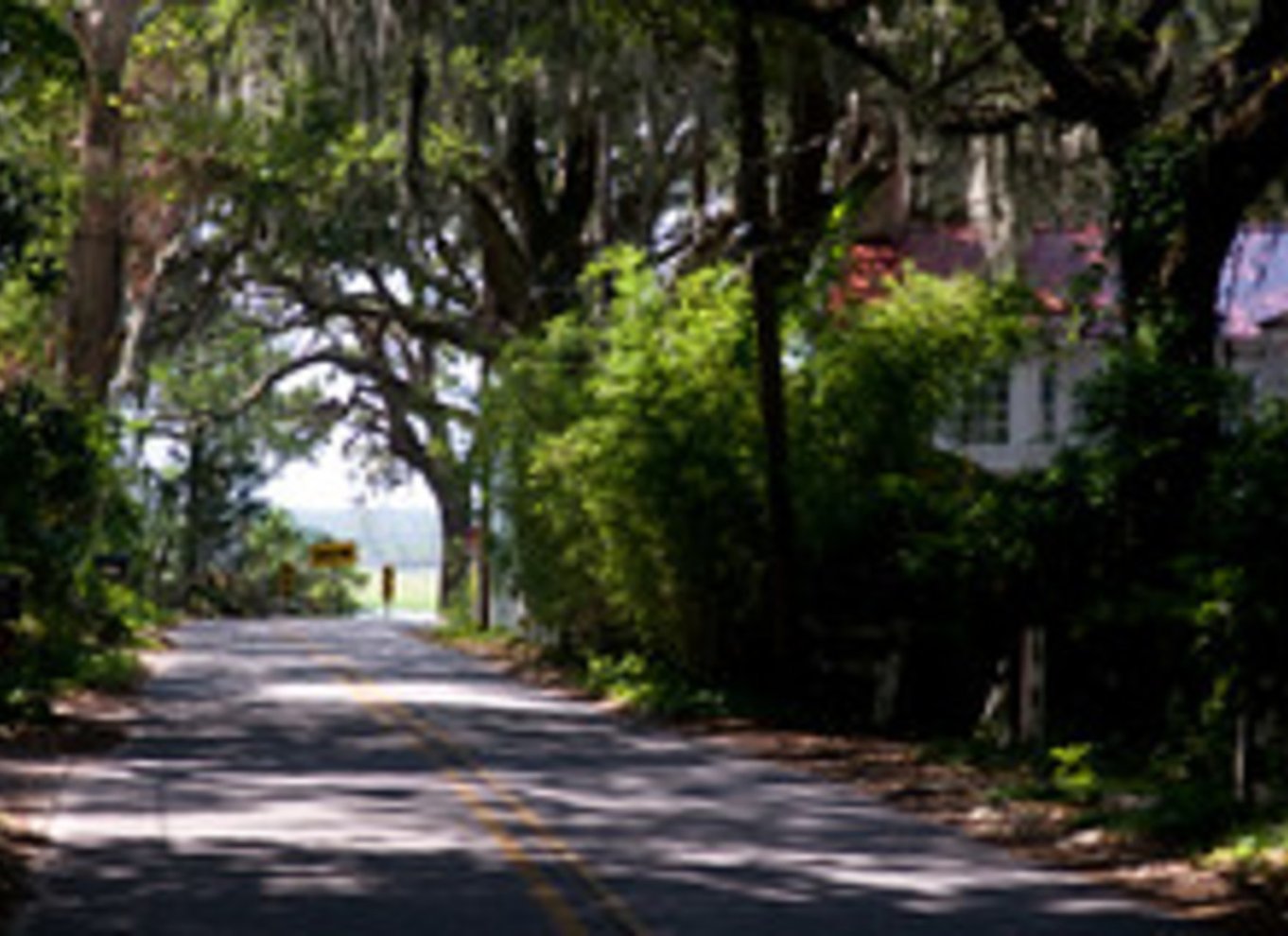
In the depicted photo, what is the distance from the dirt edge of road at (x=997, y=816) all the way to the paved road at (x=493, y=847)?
1.12ft

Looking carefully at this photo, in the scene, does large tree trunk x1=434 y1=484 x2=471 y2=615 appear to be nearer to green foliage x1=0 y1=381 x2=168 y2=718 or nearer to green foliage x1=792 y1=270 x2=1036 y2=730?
green foliage x1=0 y1=381 x2=168 y2=718

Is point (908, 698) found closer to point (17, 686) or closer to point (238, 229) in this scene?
point (17, 686)

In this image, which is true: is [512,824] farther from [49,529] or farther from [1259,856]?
A: [49,529]

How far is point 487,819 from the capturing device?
43.4 feet

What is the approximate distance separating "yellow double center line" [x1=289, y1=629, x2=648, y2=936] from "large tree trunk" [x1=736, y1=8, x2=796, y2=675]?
397 cm

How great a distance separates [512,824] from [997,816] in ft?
10.9

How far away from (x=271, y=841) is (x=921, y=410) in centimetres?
1188

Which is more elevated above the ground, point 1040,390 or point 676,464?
point 1040,390

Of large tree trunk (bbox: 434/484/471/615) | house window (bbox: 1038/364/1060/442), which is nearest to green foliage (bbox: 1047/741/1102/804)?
house window (bbox: 1038/364/1060/442)

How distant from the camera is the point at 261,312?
4397cm

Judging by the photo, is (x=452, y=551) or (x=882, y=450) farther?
(x=452, y=551)

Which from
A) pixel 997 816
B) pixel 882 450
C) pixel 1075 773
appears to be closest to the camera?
pixel 997 816

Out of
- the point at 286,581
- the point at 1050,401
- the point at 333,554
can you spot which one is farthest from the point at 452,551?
the point at 1050,401

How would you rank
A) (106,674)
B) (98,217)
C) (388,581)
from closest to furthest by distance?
(106,674), (98,217), (388,581)
